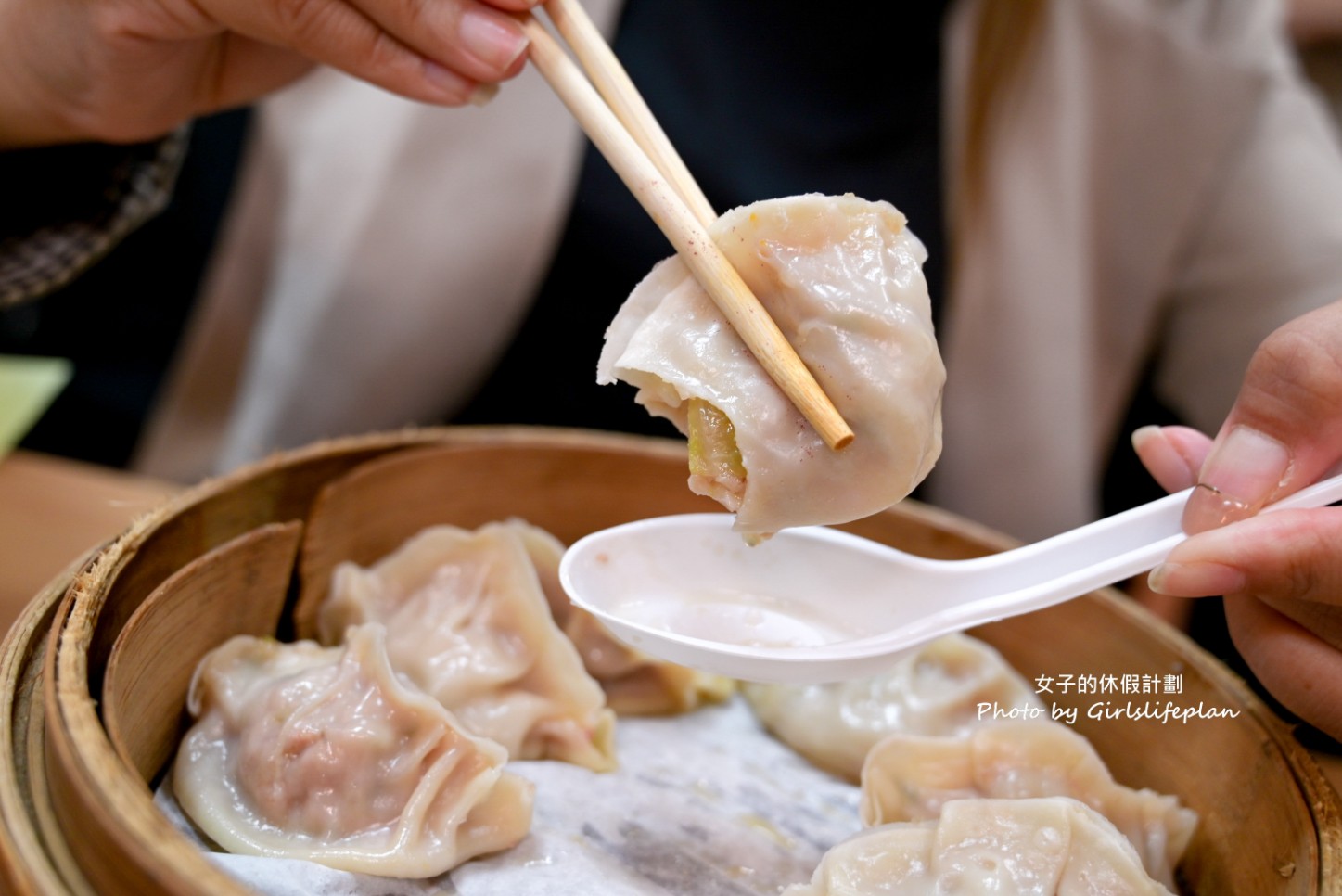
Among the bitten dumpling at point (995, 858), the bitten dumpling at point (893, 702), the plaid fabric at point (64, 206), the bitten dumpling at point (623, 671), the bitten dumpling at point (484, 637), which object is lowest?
the bitten dumpling at point (893, 702)

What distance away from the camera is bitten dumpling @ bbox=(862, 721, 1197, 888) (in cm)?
139

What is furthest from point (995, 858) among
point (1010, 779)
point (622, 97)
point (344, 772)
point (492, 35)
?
point (492, 35)

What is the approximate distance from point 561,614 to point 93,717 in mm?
857

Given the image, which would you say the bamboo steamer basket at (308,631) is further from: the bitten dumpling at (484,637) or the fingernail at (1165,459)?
the fingernail at (1165,459)

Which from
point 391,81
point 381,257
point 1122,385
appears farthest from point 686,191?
point 1122,385

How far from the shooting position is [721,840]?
140 centimetres

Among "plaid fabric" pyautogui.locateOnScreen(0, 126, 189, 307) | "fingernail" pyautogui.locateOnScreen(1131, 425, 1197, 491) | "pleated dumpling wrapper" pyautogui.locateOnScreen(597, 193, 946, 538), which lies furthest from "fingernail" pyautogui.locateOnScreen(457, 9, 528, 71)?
"fingernail" pyautogui.locateOnScreen(1131, 425, 1197, 491)

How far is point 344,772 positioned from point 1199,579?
1062mm

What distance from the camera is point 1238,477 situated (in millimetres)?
1184

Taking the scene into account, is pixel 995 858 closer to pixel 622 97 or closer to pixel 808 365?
pixel 808 365

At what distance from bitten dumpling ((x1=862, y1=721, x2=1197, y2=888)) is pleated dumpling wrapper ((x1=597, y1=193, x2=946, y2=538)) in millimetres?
479

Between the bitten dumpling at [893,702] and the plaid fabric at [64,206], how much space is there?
1.45 meters

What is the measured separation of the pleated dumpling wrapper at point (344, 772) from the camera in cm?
123

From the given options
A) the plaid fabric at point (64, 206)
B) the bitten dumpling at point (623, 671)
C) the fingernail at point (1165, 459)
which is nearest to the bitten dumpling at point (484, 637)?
the bitten dumpling at point (623, 671)
